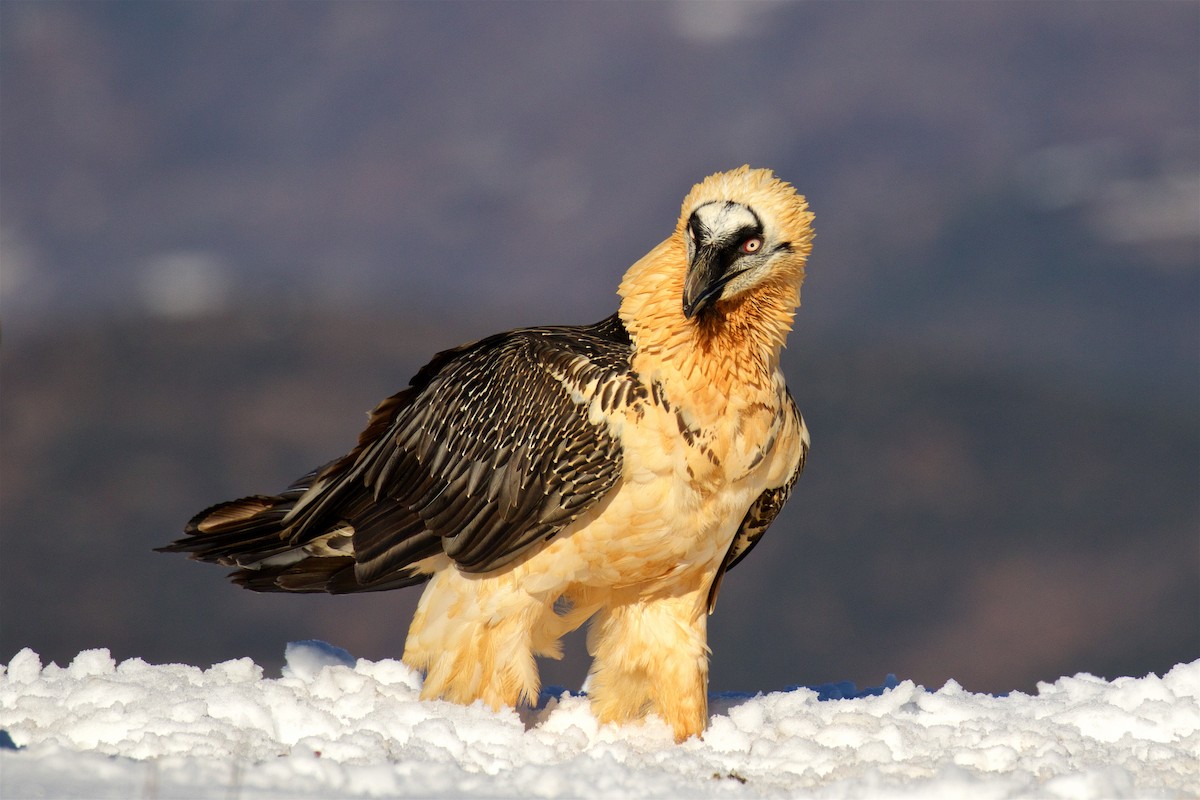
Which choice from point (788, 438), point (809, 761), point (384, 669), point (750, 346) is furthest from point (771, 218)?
point (384, 669)

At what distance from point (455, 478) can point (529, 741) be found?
4.41ft

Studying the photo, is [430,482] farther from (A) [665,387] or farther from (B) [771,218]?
(B) [771,218]

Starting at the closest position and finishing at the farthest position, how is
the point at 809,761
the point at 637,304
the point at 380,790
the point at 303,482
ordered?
the point at 380,790 → the point at 809,761 → the point at 637,304 → the point at 303,482

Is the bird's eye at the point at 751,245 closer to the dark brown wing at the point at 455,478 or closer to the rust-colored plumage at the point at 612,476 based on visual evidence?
the rust-colored plumage at the point at 612,476

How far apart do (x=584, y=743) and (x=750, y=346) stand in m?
2.12

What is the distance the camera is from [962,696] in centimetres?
818

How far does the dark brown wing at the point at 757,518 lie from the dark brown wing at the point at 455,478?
3.47 ft

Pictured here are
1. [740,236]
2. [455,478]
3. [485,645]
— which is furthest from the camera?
[455,478]

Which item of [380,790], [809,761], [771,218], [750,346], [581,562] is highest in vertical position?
[771,218]

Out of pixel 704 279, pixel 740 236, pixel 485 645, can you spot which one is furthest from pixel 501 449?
pixel 740 236

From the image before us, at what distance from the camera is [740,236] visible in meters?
6.56

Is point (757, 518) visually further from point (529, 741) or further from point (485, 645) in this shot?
point (529, 741)

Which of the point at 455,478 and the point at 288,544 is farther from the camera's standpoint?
the point at 288,544

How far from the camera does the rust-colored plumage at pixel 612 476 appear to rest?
6492 millimetres
